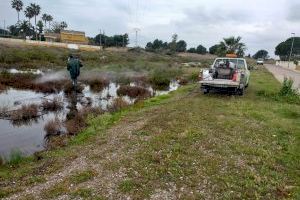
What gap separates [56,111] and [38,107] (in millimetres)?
808

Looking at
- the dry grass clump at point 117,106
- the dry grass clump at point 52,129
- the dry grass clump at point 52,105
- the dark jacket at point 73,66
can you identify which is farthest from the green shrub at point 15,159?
the dark jacket at point 73,66

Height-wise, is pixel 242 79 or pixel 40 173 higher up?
pixel 242 79

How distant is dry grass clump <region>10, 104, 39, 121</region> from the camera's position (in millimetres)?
14359

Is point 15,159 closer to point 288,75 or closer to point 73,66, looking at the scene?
point 73,66

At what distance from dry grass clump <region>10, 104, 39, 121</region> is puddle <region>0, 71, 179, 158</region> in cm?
32

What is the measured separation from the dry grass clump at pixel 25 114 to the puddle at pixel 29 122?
324mm

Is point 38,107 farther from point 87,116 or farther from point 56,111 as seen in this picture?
point 87,116

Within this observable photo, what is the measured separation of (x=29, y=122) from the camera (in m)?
14.1

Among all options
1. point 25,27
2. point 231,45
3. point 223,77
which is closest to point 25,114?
point 223,77

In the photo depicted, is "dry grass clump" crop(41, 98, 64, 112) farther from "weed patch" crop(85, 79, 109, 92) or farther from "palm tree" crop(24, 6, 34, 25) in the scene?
"palm tree" crop(24, 6, 34, 25)

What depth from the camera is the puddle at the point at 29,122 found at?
1104 cm

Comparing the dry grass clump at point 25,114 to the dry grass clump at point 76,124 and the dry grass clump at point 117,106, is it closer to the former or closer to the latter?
the dry grass clump at point 76,124

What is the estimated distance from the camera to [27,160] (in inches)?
359

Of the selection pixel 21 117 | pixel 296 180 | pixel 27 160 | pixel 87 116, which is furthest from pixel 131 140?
pixel 21 117
